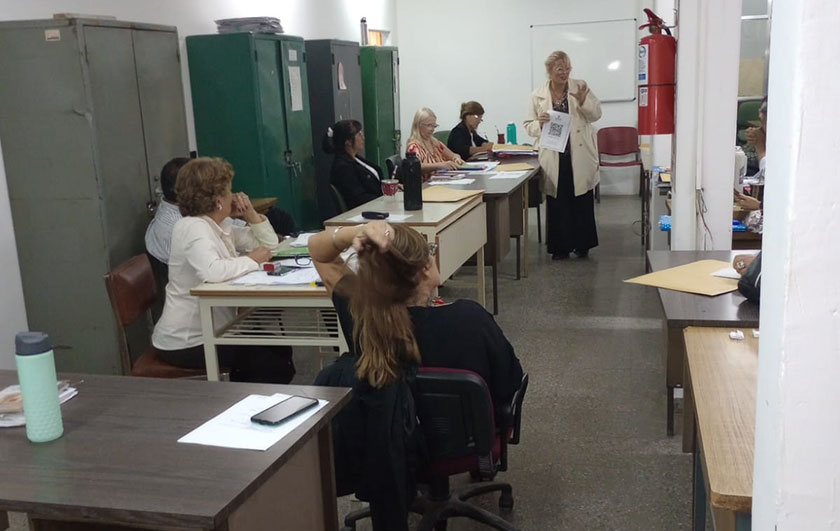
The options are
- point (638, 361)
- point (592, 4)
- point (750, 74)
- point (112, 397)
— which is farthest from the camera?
point (592, 4)

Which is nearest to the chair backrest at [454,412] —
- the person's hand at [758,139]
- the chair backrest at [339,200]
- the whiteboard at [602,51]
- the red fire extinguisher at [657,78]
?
the red fire extinguisher at [657,78]

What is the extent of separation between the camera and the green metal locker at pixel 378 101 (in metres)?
7.51

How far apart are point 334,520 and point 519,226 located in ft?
13.0

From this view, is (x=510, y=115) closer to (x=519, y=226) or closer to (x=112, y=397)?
(x=519, y=226)

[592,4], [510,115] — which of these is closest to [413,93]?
[510,115]

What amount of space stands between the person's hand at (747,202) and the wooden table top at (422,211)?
135cm

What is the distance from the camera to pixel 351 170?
534 centimetres

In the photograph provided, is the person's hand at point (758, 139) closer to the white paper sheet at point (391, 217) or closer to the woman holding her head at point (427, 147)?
the white paper sheet at point (391, 217)

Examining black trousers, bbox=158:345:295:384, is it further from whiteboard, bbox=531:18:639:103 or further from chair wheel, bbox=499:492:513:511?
whiteboard, bbox=531:18:639:103

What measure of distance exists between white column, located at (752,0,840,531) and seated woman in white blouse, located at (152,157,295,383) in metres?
2.44

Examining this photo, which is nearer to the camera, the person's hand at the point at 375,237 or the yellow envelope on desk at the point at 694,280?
the person's hand at the point at 375,237

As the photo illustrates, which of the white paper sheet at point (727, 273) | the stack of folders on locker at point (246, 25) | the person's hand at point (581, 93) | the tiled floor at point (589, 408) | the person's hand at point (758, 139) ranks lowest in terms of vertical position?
the tiled floor at point (589, 408)

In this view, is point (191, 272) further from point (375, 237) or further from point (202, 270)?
point (375, 237)

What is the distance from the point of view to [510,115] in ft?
32.2
